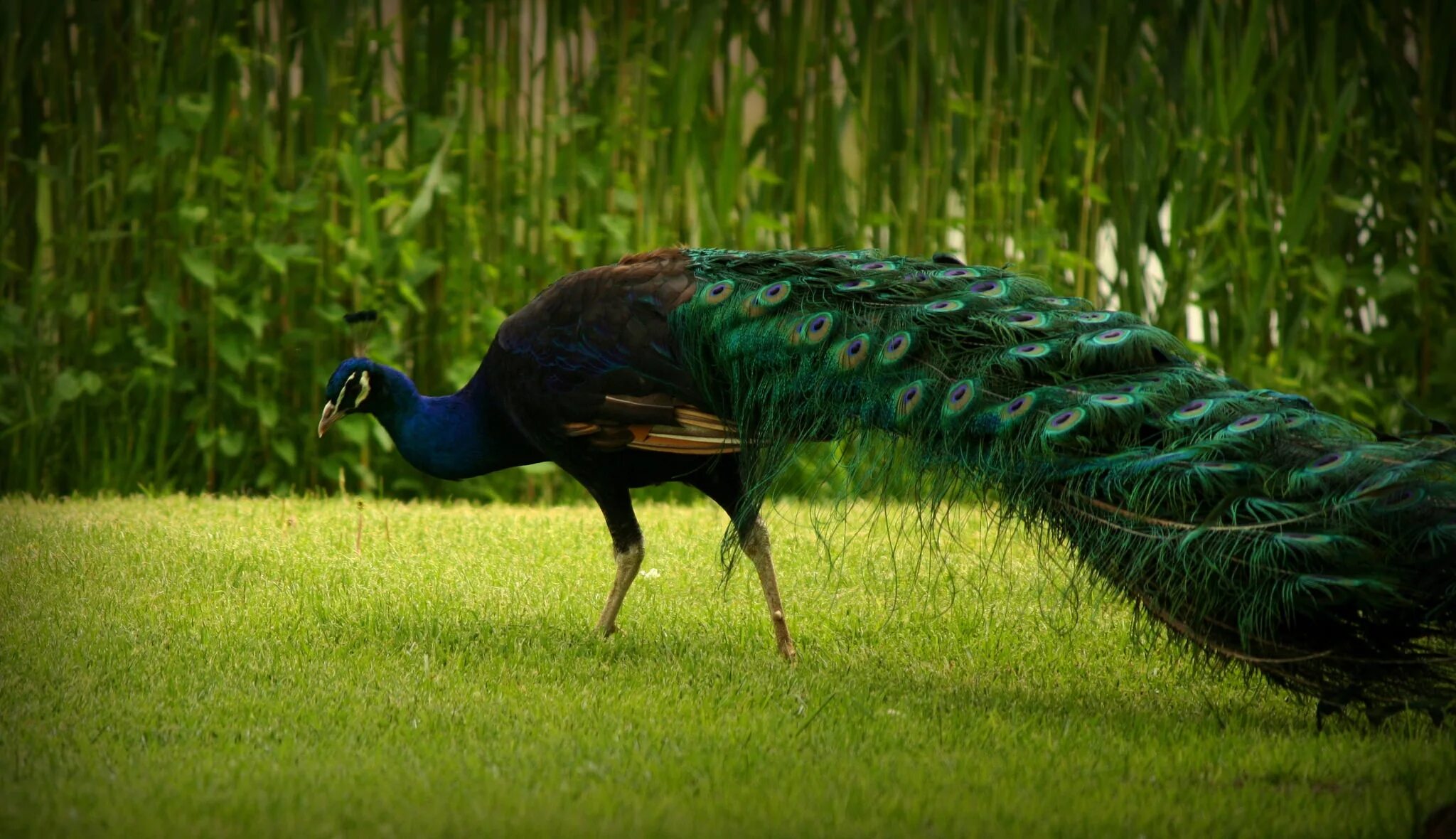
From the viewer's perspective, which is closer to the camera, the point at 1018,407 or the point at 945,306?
the point at 1018,407

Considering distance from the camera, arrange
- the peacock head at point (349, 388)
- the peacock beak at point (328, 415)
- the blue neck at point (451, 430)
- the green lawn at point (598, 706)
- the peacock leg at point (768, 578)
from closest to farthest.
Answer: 1. the green lawn at point (598, 706)
2. the peacock leg at point (768, 578)
3. the blue neck at point (451, 430)
4. the peacock head at point (349, 388)
5. the peacock beak at point (328, 415)

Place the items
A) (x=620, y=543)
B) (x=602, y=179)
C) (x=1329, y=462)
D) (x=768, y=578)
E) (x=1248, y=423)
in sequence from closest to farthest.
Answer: (x=1329, y=462) < (x=1248, y=423) < (x=768, y=578) < (x=620, y=543) < (x=602, y=179)

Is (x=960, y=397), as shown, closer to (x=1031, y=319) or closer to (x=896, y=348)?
(x=896, y=348)

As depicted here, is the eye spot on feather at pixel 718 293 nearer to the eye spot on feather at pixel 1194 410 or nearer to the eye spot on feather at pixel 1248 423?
the eye spot on feather at pixel 1194 410

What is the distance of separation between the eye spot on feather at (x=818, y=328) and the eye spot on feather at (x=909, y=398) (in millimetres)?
342

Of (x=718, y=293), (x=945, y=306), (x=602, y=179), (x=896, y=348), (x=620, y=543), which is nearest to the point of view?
(x=896, y=348)

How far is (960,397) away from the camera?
4.38 meters

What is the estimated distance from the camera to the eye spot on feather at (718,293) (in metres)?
4.93

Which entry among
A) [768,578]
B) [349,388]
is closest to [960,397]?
[768,578]

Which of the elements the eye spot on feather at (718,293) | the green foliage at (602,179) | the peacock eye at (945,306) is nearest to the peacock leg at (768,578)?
the eye spot on feather at (718,293)

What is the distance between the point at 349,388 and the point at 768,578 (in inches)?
68.9

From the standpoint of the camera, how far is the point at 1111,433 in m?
4.16

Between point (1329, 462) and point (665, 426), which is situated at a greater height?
point (1329, 462)

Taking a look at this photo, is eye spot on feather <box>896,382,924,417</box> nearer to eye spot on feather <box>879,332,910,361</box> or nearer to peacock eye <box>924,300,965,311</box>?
eye spot on feather <box>879,332,910,361</box>
